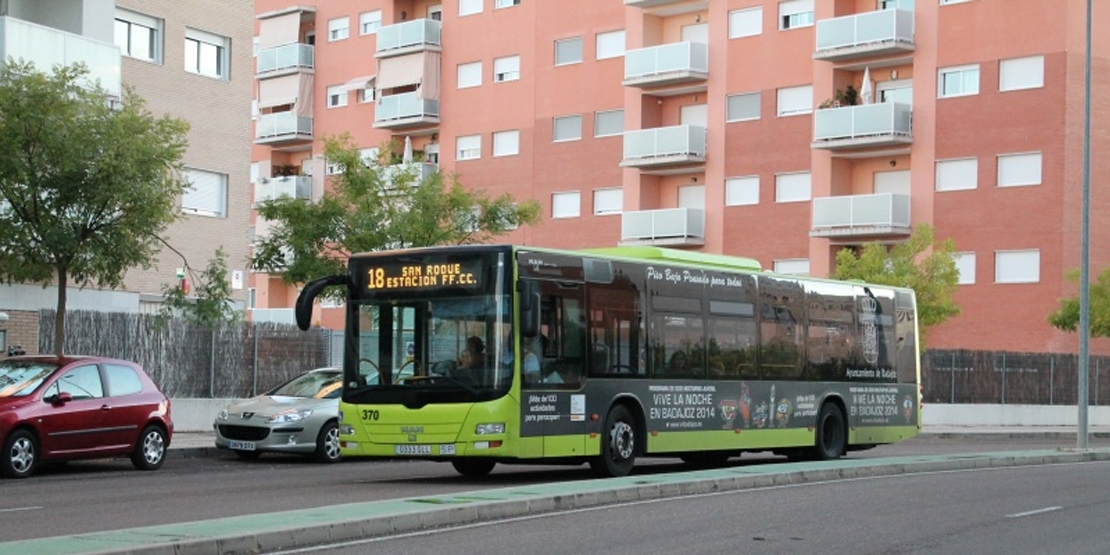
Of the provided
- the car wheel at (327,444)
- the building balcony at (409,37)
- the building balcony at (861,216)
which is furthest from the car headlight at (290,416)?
the building balcony at (409,37)

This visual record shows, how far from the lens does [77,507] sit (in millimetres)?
17719

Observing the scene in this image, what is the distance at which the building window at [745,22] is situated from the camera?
192 ft

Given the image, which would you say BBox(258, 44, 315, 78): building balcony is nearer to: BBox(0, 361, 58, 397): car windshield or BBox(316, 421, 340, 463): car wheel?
BBox(316, 421, 340, 463): car wheel

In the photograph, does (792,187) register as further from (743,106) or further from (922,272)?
(922,272)

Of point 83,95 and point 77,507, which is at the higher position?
point 83,95

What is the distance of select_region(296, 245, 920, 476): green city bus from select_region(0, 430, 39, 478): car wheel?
4.15 metres

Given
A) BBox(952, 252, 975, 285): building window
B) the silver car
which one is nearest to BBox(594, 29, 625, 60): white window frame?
BBox(952, 252, 975, 285): building window

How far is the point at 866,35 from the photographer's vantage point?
178 ft

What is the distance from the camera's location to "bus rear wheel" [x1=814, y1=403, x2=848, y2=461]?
88.5 feet

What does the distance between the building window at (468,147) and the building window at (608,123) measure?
5.78 metres

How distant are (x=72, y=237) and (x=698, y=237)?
34.6 meters

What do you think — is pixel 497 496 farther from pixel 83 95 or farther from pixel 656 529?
pixel 83 95

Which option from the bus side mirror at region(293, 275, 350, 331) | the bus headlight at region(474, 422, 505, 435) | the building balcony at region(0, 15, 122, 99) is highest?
the building balcony at region(0, 15, 122, 99)

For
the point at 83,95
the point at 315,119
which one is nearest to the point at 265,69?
the point at 315,119
